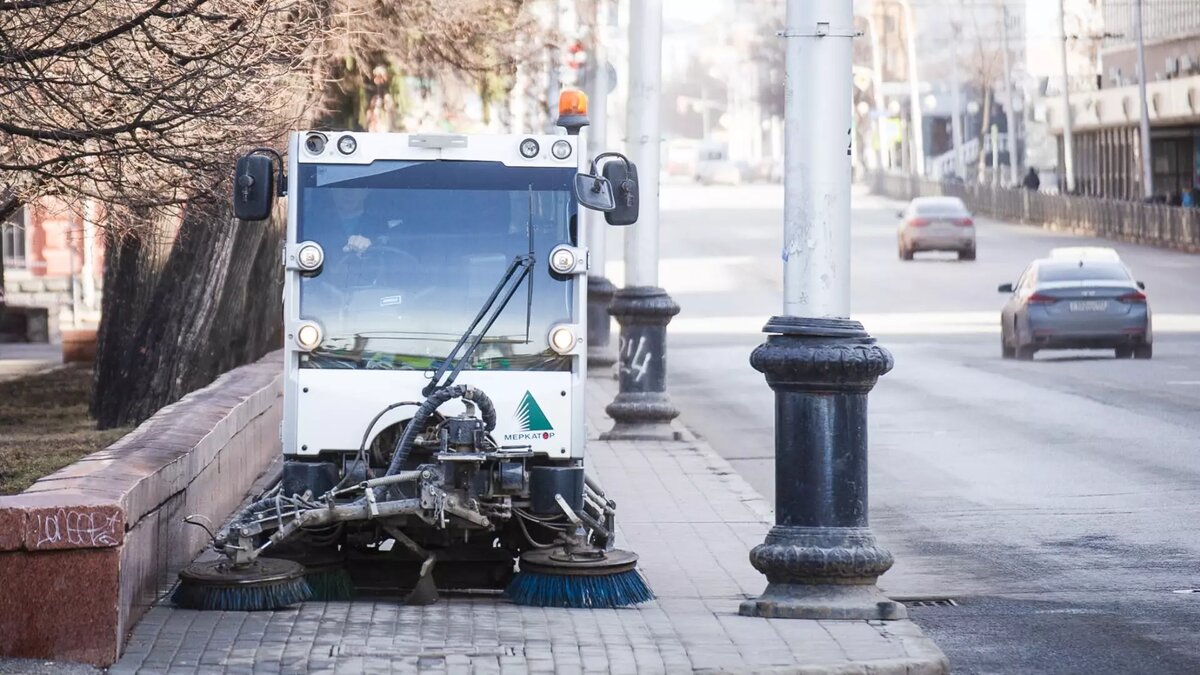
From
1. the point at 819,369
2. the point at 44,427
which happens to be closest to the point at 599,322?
the point at 44,427

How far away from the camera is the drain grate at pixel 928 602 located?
1004cm

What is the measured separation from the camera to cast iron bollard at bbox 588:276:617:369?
27312 mm

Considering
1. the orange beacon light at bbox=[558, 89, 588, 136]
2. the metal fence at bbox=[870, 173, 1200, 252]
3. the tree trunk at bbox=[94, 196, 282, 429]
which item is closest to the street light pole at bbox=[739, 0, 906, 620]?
the orange beacon light at bbox=[558, 89, 588, 136]

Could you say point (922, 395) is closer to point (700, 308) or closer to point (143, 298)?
point (143, 298)

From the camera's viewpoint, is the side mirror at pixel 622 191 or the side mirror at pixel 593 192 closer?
the side mirror at pixel 593 192

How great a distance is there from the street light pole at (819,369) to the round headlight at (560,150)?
1138 mm

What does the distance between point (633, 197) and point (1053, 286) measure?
18.7 metres

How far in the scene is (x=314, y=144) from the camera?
973cm

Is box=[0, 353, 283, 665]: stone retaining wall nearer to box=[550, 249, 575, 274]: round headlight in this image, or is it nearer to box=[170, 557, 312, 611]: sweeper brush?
box=[170, 557, 312, 611]: sweeper brush

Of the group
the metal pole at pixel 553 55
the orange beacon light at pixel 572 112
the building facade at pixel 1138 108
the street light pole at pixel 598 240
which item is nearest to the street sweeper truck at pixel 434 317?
the orange beacon light at pixel 572 112

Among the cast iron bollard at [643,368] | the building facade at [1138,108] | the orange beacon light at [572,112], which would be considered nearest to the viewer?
the orange beacon light at [572,112]

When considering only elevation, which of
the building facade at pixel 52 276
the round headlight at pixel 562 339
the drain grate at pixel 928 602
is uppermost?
the building facade at pixel 52 276

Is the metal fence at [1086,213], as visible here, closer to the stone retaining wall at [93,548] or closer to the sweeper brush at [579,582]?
the sweeper brush at [579,582]

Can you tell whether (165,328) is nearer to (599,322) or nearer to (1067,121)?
(599,322)
